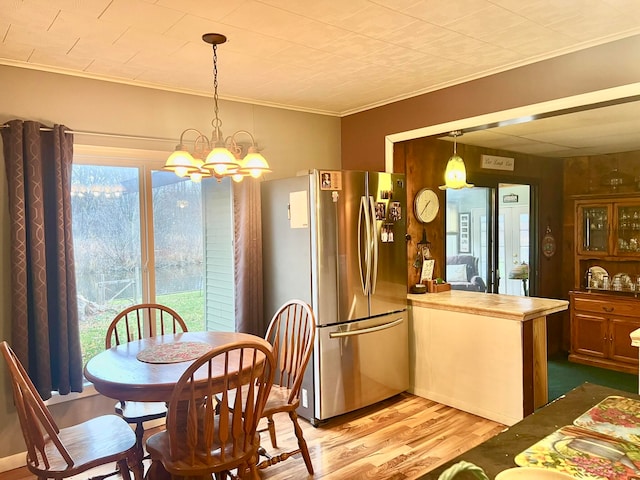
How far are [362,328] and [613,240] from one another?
323 centimetres

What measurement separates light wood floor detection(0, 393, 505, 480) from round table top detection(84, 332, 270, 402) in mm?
921

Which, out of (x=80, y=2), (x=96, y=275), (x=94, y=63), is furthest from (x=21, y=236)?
(x=80, y=2)

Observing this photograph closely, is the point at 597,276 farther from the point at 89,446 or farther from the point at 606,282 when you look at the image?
the point at 89,446

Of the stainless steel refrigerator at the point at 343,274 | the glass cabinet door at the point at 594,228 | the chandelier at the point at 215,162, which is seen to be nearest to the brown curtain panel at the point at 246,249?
the stainless steel refrigerator at the point at 343,274

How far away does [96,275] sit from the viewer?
130 inches

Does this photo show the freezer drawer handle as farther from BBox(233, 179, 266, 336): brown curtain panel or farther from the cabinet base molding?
the cabinet base molding

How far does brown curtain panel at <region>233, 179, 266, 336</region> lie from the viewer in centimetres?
367

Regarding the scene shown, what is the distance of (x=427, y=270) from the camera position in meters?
4.14

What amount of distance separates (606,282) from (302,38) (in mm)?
4328

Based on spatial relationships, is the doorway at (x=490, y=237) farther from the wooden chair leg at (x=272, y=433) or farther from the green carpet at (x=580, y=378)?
the wooden chair leg at (x=272, y=433)

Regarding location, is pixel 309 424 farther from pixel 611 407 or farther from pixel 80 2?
pixel 80 2

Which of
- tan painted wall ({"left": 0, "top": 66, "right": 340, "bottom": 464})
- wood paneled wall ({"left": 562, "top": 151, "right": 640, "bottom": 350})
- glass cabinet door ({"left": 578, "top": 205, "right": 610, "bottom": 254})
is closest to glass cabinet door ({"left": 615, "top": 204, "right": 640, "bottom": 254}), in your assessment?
glass cabinet door ({"left": 578, "top": 205, "right": 610, "bottom": 254})

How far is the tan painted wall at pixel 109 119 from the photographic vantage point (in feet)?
9.40

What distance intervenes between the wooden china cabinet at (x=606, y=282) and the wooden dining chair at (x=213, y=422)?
4088 mm
